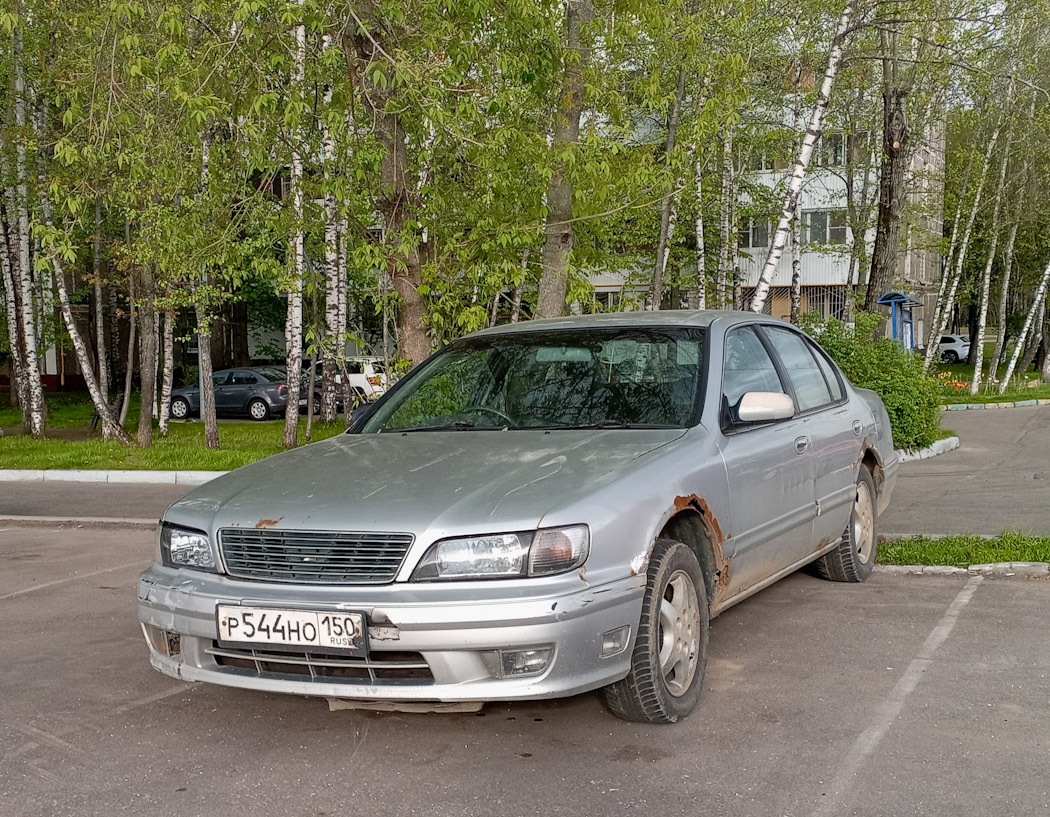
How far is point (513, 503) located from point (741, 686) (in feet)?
5.15

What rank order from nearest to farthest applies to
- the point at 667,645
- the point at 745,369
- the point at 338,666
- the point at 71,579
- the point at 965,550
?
the point at 338,666 → the point at 667,645 → the point at 745,369 → the point at 965,550 → the point at 71,579

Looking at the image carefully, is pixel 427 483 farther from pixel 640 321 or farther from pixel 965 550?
pixel 965 550

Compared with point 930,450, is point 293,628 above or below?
above

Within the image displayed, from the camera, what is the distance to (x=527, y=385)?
523 centimetres

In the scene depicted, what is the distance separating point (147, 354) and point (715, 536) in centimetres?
1445

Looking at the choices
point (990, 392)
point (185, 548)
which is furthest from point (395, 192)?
point (990, 392)

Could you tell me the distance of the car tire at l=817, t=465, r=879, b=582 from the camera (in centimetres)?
653

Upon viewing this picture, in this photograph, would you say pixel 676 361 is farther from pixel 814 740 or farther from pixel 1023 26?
pixel 1023 26

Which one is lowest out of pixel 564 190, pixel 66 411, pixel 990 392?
pixel 66 411

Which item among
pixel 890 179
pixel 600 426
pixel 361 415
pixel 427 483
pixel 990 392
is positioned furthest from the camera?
pixel 990 392

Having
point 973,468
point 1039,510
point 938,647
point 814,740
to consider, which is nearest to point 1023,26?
point 973,468

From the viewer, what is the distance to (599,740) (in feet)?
13.5

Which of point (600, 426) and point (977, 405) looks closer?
point (600, 426)

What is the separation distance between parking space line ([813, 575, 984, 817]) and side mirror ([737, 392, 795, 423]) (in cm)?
125
